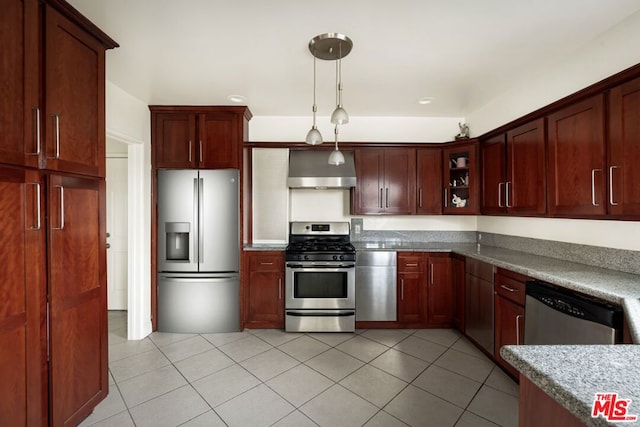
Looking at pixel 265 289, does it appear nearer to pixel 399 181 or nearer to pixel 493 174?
pixel 399 181

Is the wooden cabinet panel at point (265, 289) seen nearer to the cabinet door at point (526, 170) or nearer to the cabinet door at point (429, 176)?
the cabinet door at point (429, 176)

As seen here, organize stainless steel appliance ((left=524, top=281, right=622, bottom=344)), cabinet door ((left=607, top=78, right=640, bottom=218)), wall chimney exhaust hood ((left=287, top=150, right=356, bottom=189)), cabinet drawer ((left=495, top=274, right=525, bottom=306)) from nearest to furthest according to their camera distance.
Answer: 1. stainless steel appliance ((left=524, top=281, right=622, bottom=344))
2. cabinet door ((left=607, top=78, right=640, bottom=218))
3. cabinet drawer ((left=495, top=274, right=525, bottom=306))
4. wall chimney exhaust hood ((left=287, top=150, right=356, bottom=189))

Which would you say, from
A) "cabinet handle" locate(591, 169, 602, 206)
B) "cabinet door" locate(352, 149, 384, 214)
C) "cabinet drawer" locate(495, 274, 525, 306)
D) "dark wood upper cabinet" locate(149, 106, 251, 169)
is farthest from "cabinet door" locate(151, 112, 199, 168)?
"cabinet handle" locate(591, 169, 602, 206)

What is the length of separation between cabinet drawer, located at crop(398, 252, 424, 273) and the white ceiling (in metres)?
1.78

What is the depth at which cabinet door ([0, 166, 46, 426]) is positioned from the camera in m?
1.34

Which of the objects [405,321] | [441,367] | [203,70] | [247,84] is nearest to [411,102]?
[247,84]

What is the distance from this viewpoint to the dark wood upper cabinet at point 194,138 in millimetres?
3188

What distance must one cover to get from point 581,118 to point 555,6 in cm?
81

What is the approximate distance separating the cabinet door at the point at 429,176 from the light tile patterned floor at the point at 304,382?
5.05 ft

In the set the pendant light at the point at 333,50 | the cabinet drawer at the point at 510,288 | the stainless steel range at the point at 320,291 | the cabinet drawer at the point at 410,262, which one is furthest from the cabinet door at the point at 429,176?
the pendant light at the point at 333,50

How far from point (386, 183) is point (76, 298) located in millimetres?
3123

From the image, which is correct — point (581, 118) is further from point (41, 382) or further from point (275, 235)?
point (41, 382)

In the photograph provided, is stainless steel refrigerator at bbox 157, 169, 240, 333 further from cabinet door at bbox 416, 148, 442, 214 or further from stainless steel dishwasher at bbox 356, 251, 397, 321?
cabinet door at bbox 416, 148, 442, 214

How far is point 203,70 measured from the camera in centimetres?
247
